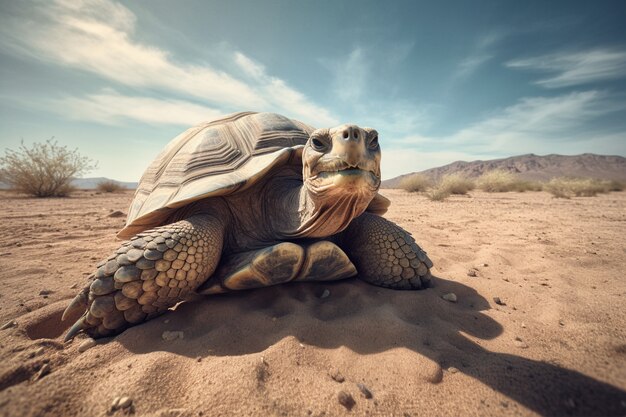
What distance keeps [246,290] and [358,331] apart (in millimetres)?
994

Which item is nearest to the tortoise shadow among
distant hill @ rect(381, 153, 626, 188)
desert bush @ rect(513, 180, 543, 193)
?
desert bush @ rect(513, 180, 543, 193)

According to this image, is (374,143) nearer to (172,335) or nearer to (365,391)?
(365,391)

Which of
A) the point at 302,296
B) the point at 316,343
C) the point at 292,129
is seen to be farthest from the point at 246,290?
the point at 292,129

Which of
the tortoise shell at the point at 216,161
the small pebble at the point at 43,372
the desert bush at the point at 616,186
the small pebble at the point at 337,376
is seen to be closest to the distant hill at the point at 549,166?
the desert bush at the point at 616,186

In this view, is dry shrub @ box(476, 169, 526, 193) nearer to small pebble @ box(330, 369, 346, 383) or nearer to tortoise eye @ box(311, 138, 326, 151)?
tortoise eye @ box(311, 138, 326, 151)

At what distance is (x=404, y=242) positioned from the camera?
2.35m

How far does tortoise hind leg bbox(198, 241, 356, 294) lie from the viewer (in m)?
1.82

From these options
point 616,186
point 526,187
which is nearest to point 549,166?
point 616,186

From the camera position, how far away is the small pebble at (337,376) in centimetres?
122

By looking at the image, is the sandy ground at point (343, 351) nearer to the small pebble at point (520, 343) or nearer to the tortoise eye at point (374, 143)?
the small pebble at point (520, 343)

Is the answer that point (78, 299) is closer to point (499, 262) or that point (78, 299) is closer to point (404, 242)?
point (404, 242)

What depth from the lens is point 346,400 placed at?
43.0 inches

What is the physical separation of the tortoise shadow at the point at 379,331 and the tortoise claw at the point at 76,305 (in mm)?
422

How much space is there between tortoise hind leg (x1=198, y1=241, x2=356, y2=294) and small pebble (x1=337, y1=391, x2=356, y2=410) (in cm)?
90
